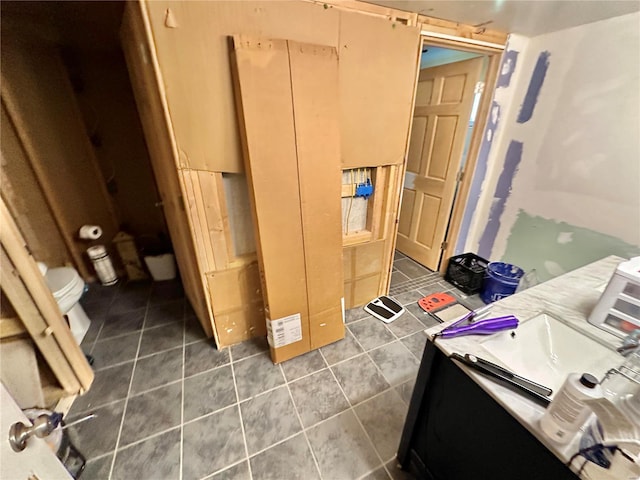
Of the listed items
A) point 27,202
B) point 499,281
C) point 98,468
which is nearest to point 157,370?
point 98,468

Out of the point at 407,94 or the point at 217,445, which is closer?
the point at 217,445

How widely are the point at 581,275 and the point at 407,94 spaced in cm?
139

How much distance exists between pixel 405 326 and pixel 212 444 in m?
1.45

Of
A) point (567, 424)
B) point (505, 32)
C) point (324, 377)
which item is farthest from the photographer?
point (505, 32)

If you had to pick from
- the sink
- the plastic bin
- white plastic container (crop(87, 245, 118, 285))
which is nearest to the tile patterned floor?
white plastic container (crop(87, 245, 118, 285))

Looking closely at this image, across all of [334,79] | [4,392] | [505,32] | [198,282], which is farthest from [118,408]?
[505,32]

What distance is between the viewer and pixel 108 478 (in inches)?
46.0

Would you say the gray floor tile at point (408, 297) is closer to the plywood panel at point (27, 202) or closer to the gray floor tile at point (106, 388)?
the gray floor tile at point (106, 388)

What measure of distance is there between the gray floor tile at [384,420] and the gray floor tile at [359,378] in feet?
0.15

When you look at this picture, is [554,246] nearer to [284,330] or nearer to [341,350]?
[341,350]

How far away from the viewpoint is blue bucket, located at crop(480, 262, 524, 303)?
7.26 feet

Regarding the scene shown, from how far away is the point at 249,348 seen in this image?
1.83 meters

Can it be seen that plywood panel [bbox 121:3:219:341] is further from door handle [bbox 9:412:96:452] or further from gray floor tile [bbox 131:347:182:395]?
door handle [bbox 9:412:96:452]

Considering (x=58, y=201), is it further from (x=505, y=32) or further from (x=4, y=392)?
(x=505, y=32)
